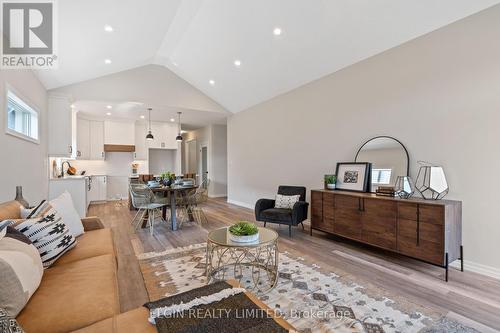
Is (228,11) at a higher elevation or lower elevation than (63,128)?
higher

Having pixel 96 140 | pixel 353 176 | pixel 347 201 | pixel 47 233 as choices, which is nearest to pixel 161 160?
pixel 96 140

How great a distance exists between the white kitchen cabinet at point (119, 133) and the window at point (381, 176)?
748cm

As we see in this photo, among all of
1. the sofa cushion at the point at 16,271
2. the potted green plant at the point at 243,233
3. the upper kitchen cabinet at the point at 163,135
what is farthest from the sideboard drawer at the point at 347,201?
the upper kitchen cabinet at the point at 163,135

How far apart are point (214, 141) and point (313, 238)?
20.4 feet

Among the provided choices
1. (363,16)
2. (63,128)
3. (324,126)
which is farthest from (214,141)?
(363,16)

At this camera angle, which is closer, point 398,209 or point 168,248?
point 398,209

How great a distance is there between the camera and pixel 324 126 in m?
4.60

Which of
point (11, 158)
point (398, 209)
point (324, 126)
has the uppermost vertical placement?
point (324, 126)

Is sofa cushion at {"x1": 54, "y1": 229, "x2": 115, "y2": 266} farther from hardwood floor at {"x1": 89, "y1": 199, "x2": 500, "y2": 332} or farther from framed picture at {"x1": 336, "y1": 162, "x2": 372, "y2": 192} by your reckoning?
framed picture at {"x1": 336, "y1": 162, "x2": 372, "y2": 192}

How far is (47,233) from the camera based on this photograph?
181 cm

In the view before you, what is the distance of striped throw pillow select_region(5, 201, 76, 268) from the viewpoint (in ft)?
5.64

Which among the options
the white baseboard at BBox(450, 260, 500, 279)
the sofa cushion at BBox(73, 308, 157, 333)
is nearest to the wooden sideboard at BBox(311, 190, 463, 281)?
the white baseboard at BBox(450, 260, 500, 279)

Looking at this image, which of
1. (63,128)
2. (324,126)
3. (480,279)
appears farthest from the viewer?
(63,128)

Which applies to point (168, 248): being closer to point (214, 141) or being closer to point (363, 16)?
point (363, 16)
